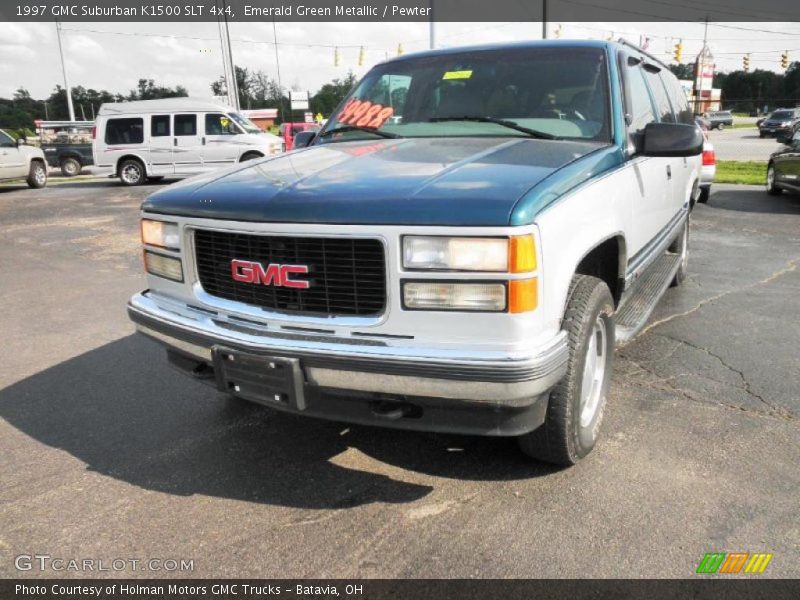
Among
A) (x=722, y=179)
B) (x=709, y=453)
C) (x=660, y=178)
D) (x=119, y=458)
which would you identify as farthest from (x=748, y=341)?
(x=722, y=179)

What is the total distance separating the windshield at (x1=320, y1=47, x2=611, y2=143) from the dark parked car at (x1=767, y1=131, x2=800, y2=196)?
9.23 m

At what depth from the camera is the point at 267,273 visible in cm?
257

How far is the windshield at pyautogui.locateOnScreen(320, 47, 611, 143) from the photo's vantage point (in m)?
3.45

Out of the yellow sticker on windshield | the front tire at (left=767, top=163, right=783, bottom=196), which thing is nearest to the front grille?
the yellow sticker on windshield

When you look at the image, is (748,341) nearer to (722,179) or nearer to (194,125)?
(722,179)

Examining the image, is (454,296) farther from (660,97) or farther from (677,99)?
(677,99)

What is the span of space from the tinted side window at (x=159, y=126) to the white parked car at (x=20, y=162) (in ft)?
11.3

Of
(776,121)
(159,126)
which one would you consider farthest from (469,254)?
(776,121)

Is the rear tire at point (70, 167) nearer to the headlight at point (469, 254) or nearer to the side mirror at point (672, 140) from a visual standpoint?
the side mirror at point (672, 140)

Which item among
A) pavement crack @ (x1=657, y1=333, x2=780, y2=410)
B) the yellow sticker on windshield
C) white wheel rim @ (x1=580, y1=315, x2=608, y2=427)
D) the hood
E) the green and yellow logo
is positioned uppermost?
Result: the yellow sticker on windshield

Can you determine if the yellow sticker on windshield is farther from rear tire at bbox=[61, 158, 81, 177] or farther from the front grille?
rear tire at bbox=[61, 158, 81, 177]

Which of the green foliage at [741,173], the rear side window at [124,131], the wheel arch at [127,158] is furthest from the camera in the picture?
the wheel arch at [127,158]

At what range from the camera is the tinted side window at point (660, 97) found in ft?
14.6
